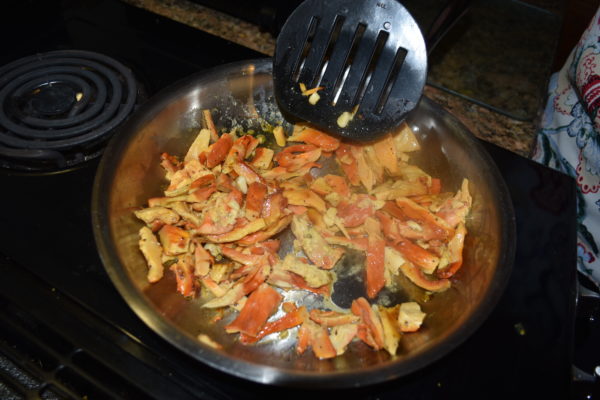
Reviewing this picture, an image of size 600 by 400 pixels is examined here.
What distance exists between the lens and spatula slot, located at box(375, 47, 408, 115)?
1.11m

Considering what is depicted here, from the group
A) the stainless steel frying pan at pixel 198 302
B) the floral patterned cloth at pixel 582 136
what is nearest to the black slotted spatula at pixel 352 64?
the stainless steel frying pan at pixel 198 302

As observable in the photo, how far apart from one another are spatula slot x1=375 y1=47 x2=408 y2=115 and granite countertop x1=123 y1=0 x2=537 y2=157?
1.93 ft

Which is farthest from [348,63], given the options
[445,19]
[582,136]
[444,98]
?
[582,136]

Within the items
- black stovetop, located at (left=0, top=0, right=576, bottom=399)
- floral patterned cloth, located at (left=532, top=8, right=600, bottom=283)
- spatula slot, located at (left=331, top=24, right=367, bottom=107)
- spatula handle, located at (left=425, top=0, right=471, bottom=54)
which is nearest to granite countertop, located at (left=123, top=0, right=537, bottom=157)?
floral patterned cloth, located at (left=532, top=8, right=600, bottom=283)

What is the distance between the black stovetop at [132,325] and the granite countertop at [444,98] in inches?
11.1

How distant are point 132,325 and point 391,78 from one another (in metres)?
0.87

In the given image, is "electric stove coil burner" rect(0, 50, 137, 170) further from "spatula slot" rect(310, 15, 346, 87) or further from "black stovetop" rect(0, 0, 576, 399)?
"spatula slot" rect(310, 15, 346, 87)

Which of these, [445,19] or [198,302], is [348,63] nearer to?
[445,19]

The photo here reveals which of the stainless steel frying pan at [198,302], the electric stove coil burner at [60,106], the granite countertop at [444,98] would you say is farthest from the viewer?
the granite countertop at [444,98]

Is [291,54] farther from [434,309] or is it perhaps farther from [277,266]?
[434,309]

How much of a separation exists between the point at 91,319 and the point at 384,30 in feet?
3.22

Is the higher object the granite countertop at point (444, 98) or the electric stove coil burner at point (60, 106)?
the granite countertop at point (444, 98)

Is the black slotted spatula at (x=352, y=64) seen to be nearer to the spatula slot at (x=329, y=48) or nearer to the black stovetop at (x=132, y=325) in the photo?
the spatula slot at (x=329, y=48)

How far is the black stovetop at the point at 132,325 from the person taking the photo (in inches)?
36.8
